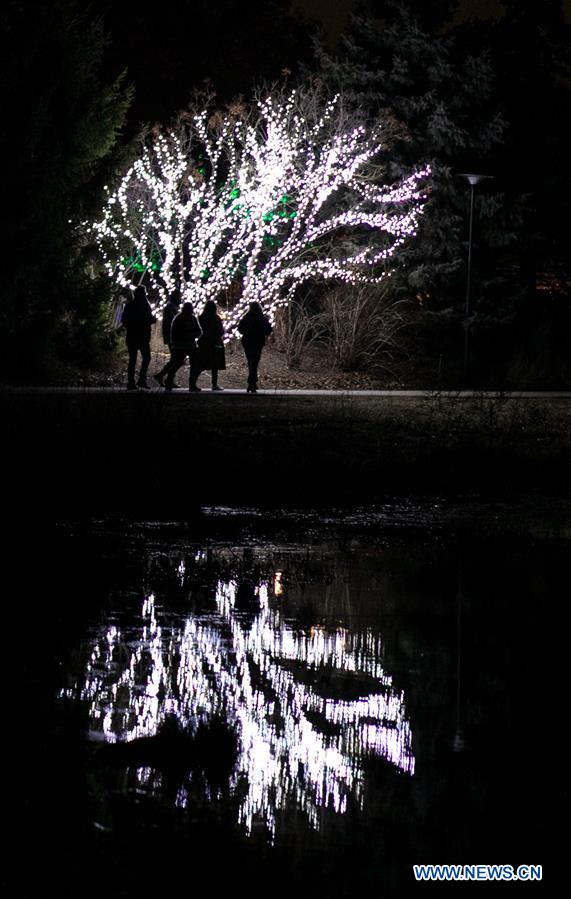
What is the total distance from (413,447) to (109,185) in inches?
705

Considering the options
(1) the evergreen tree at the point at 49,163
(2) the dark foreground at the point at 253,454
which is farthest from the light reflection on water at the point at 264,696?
(1) the evergreen tree at the point at 49,163

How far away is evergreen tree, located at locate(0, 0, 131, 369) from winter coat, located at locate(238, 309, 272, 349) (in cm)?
530

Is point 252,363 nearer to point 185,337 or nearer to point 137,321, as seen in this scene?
point 185,337

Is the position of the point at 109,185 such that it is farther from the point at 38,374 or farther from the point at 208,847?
the point at 208,847

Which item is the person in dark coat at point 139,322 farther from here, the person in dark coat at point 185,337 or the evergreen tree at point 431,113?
the evergreen tree at point 431,113

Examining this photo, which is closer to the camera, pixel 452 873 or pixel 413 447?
pixel 452 873

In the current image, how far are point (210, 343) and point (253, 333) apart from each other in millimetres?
895

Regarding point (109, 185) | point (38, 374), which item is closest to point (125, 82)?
point (109, 185)

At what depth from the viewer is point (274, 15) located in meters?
61.3

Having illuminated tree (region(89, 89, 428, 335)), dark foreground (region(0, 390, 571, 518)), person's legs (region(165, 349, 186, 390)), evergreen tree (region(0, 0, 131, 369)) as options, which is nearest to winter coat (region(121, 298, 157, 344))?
person's legs (region(165, 349, 186, 390))

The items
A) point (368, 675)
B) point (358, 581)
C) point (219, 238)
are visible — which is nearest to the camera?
point (368, 675)

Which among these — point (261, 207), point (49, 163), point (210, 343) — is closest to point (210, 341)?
point (210, 343)

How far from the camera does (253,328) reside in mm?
31141

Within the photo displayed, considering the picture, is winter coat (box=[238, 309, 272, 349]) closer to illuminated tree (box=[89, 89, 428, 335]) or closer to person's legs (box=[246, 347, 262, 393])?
person's legs (box=[246, 347, 262, 393])
